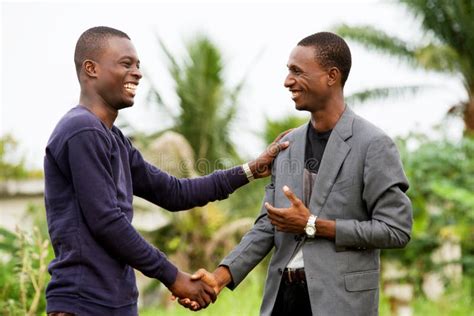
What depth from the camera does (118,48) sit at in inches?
175

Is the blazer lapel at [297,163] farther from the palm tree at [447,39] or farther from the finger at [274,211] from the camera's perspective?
the palm tree at [447,39]

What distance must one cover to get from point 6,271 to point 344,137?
3756mm

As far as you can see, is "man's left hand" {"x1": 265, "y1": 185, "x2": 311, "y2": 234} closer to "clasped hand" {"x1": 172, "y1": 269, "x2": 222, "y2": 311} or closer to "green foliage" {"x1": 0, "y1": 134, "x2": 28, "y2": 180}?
"clasped hand" {"x1": 172, "y1": 269, "x2": 222, "y2": 311}

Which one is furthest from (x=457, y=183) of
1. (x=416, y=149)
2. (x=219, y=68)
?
(x=219, y=68)

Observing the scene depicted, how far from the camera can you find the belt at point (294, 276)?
4.52 meters

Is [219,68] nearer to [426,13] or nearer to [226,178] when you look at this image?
[426,13]

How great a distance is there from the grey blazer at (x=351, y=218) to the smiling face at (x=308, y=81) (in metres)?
0.17

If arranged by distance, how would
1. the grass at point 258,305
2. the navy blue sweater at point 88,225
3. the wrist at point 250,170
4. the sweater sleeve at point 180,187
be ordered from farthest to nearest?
the grass at point 258,305 < the wrist at point 250,170 < the sweater sleeve at point 180,187 < the navy blue sweater at point 88,225

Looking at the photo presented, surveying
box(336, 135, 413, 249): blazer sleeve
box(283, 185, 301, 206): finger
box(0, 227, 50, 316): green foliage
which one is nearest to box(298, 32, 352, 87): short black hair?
box(336, 135, 413, 249): blazer sleeve

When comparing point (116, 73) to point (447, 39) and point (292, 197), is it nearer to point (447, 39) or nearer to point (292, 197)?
point (292, 197)

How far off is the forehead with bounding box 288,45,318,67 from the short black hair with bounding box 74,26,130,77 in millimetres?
955

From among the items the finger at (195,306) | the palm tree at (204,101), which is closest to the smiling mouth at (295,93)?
the finger at (195,306)

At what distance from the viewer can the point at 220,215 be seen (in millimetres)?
14906

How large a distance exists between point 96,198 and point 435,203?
10239mm
